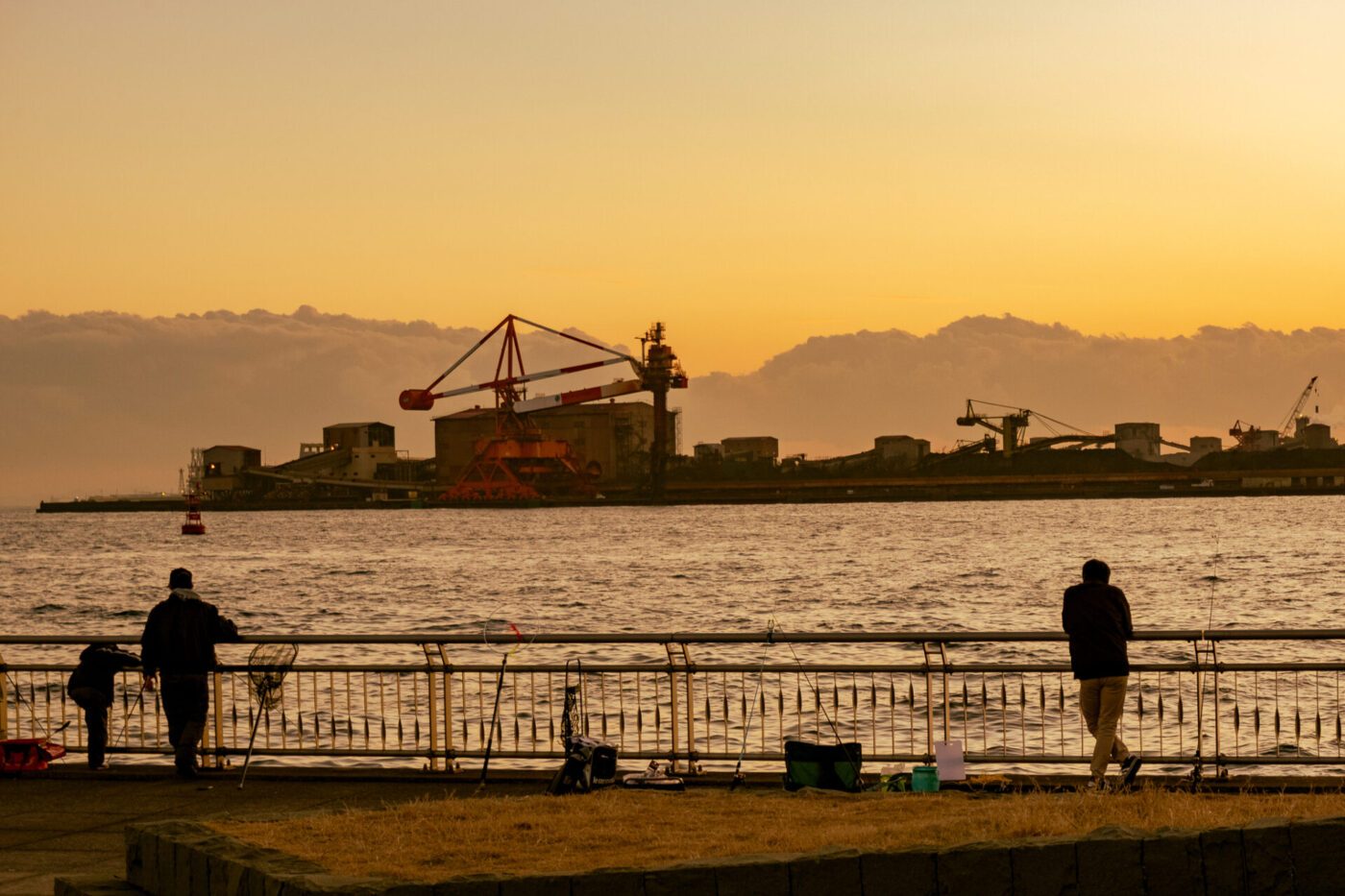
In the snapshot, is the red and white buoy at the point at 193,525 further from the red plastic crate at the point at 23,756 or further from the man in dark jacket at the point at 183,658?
the man in dark jacket at the point at 183,658

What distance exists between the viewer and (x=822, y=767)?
10711 millimetres

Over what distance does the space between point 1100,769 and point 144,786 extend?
8.09 metres

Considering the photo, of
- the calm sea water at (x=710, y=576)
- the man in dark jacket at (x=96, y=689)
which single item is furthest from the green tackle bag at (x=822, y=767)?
the calm sea water at (x=710, y=576)

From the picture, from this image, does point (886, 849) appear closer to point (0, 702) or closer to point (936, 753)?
point (936, 753)

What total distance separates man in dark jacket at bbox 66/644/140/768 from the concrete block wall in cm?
765

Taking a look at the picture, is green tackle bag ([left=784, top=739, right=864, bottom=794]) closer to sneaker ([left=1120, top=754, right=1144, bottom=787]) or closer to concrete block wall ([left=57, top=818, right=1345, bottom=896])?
sneaker ([left=1120, top=754, right=1144, bottom=787])

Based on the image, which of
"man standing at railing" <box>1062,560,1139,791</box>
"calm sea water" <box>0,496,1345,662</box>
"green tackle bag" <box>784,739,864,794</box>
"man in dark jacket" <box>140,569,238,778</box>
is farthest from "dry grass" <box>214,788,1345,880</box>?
→ "calm sea water" <box>0,496,1345,662</box>

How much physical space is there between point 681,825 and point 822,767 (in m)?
2.05

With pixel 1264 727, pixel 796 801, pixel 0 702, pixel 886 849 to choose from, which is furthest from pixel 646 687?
pixel 886 849

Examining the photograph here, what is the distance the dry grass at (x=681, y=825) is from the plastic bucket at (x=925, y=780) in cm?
71

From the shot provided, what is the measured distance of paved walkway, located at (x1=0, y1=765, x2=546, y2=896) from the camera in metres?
9.48

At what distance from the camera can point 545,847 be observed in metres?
8.32

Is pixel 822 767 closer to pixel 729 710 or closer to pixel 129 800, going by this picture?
pixel 129 800

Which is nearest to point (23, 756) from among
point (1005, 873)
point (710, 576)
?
point (1005, 873)
